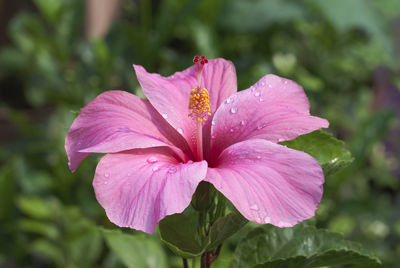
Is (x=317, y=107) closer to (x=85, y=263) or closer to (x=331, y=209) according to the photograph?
(x=331, y=209)

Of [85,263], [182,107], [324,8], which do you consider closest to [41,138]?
[85,263]

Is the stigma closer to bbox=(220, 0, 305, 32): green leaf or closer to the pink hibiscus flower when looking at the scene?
the pink hibiscus flower

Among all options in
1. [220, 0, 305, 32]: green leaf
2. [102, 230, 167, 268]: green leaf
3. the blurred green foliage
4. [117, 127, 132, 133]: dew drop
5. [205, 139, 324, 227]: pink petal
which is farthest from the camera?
[220, 0, 305, 32]: green leaf

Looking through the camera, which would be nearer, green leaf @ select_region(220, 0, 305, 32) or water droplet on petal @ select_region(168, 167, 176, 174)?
water droplet on petal @ select_region(168, 167, 176, 174)

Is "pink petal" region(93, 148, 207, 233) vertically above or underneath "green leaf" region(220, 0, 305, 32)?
underneath

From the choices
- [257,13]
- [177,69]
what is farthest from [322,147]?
[257,13]

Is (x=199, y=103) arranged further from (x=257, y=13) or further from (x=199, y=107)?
(x=257, y=13)

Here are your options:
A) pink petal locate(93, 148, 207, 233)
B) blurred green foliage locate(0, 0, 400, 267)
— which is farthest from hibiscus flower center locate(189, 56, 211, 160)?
blurred green foliage locate(0, 0, 400, 267)
